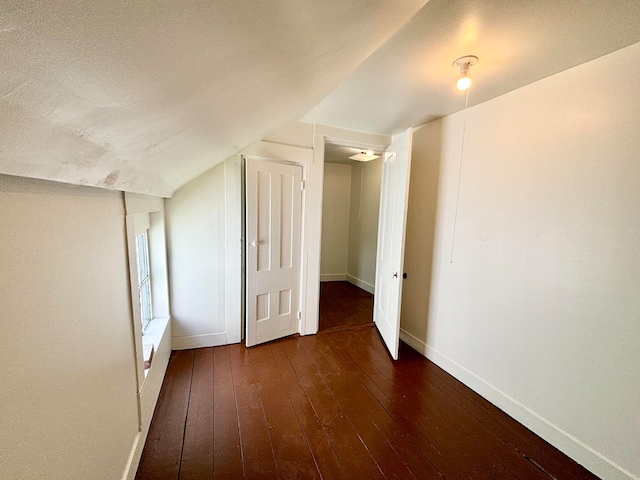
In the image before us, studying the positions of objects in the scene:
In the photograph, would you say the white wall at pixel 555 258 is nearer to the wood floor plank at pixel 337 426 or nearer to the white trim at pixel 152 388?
the wood floor plank at pixel 337 426

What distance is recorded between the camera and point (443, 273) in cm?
225

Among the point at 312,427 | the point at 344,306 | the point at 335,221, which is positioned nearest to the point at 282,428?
the point at 312,427

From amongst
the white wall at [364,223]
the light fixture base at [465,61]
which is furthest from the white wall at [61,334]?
the white wall at [364,223]

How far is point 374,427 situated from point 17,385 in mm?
1677

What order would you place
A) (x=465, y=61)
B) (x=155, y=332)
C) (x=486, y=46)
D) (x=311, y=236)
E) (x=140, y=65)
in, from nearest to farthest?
(x=140, y=65) → (x=486, y=46) → (x=465, y=61) → (x=155, y=332) → (x=311, y=236)

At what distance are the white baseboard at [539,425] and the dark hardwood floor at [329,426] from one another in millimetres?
49

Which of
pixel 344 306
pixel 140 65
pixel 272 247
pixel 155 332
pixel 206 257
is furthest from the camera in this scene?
pixel 344 306

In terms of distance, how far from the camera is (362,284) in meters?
4.58

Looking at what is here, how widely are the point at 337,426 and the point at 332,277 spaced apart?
345 cm

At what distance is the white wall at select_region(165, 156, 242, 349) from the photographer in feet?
7.47

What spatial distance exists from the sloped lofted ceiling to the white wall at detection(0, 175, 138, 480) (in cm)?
13

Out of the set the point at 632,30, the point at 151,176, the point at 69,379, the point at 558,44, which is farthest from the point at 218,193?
the point at 632,30

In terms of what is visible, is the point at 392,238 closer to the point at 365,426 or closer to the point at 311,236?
the point at 311,236

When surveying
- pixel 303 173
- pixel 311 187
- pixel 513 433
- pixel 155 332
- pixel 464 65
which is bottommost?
pixel 513 433
